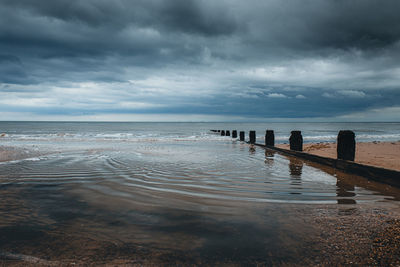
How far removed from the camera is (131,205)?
345 cm

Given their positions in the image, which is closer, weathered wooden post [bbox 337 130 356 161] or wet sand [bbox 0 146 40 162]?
weathered wooden post [bbox 337 130 356 161]

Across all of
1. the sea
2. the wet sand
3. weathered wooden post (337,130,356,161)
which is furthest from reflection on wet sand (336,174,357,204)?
the wet sand

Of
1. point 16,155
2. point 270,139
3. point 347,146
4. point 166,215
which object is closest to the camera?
point 166,215

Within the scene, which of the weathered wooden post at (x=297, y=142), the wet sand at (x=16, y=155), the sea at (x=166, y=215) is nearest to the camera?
the sea at (x=166, y=215)

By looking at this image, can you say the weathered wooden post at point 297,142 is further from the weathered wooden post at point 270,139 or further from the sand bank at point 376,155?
the weathered wooden post at point 270,139

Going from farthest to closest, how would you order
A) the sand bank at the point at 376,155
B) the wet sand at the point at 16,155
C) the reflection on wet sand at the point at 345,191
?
the wet sand at the point at 16,155 < the sand bank at the point at 376,155 < the reflection on wet sand at the point at 345,191

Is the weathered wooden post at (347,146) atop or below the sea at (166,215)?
atop

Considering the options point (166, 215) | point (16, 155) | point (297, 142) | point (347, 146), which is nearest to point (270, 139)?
point (297, 142)

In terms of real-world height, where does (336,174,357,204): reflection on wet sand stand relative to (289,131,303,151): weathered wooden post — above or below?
below

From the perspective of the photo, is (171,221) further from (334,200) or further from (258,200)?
(334,200)

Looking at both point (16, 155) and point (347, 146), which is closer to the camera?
point (347, 146)

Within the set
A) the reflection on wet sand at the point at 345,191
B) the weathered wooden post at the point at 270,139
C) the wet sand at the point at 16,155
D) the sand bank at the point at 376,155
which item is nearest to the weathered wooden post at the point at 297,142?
the sand bank at the point at 376,155

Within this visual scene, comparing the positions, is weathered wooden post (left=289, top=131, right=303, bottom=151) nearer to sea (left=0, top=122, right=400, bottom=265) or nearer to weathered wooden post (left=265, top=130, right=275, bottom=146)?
weathered wooden post (left=265, top=130, right=275, bottom=146)

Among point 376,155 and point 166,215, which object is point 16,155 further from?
point 376,155
